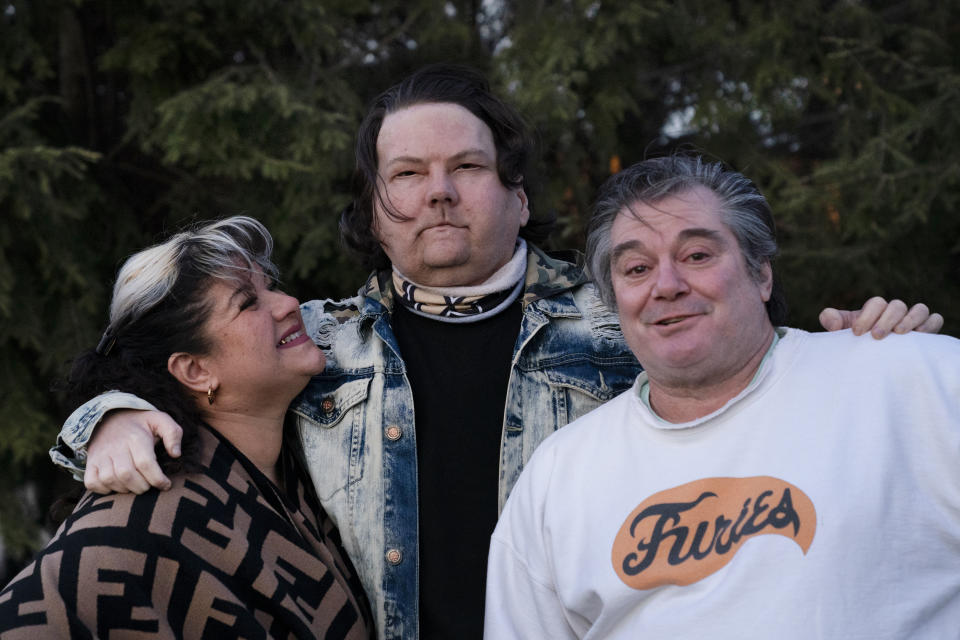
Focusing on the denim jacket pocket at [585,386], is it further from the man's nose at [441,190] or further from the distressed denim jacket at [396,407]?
the man's nose at [441,190]

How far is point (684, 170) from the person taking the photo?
2316mm

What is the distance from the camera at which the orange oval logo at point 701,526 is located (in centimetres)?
193

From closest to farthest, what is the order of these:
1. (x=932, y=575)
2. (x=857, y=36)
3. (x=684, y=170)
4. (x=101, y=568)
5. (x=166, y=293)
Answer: (x=932, y=575) < (x=101, y=568) < (x=684, y=170) < (x=166, y=293) < (x=857, y=36)

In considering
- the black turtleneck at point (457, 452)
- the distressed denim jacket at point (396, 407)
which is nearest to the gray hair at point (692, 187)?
the distressed denim jacket at point (396, 407)

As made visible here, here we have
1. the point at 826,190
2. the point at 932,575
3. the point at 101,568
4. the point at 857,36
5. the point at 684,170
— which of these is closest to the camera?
the point at 932,575

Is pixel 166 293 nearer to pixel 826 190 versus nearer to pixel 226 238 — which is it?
pixel 226 238

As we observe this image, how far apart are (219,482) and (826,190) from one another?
338 centimetres

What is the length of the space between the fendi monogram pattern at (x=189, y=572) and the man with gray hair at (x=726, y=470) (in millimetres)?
476

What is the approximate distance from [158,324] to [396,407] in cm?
69

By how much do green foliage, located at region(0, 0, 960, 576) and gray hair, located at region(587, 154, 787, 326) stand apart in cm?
184

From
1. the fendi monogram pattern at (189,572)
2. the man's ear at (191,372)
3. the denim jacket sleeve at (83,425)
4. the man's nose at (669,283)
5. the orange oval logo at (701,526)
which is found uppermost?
the man's nose at (669,283)

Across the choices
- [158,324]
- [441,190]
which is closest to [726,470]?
[441,190]

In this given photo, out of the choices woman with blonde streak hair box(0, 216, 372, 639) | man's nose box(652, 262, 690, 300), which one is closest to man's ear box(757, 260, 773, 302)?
man's nose box(652, 262, 690, 300)

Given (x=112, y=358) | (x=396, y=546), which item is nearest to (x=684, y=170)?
(x=396, y=546)
